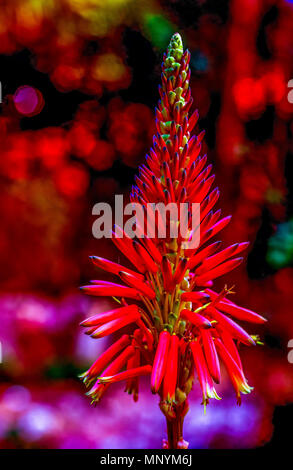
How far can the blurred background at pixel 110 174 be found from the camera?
87 cm

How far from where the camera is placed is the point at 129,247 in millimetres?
617

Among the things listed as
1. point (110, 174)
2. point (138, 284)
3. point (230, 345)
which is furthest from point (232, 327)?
point (110, 174)

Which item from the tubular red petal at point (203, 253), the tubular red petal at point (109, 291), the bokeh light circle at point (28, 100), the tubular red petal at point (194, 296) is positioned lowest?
the tubular red petal at point (194, 296)

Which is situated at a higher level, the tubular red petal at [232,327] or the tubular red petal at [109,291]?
the tubular red petal at [109,291]

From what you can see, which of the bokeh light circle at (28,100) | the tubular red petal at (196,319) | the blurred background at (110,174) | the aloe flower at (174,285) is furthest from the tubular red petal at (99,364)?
the bokeh light circle at (28,100)

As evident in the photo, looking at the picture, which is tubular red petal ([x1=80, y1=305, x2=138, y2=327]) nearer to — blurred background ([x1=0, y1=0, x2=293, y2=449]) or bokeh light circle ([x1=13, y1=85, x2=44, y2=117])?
blurred background ([x1=0, y1=0, x2=293, y2=449])

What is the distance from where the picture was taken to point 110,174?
924mm

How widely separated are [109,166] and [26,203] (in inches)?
7.2

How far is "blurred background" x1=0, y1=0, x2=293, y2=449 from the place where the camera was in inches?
34.2

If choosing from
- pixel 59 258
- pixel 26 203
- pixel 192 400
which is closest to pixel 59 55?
pixel 26 203

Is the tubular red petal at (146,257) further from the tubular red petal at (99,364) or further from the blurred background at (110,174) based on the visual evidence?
the blurred background at (110,174)

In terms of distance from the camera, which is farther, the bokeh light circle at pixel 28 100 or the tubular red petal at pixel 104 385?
the bokeh light circle at pixel 28 100

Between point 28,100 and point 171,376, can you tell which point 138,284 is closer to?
point 171,376
